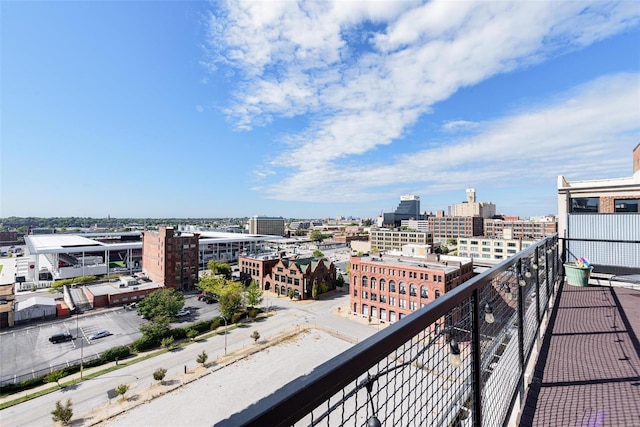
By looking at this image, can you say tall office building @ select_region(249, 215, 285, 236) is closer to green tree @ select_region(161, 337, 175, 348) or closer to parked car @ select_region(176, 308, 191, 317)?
parked car @ select_region(176, 308, 191, 317)

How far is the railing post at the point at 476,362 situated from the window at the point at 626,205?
27.2 ft

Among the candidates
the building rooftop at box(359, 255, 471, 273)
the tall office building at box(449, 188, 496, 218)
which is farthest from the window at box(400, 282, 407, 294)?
the tall office building at box(449, 188, 496, 218)

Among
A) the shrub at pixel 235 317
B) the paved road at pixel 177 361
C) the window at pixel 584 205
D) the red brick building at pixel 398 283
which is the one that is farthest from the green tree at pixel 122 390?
the window at pixel 584 205

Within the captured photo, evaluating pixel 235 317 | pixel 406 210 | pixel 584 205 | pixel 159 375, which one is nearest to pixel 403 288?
pixel 235 317

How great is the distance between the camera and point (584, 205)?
7.69 metres

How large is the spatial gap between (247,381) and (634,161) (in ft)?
54.3

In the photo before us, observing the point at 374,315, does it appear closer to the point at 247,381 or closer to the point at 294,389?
the point at 247,381

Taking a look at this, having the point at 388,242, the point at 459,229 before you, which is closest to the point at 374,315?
the point at 388,242

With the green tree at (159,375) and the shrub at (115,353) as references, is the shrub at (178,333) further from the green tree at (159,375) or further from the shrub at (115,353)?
the green tree at (159,375)

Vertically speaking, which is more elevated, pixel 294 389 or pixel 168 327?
pixel 294 389

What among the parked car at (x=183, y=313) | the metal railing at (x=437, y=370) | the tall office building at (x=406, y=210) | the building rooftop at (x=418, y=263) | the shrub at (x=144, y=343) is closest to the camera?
the metal railing at (x=437, y=370)

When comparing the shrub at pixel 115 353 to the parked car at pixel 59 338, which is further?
the parked car at pixel 59 338

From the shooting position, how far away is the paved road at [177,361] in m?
11.8

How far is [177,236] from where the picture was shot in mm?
29531
